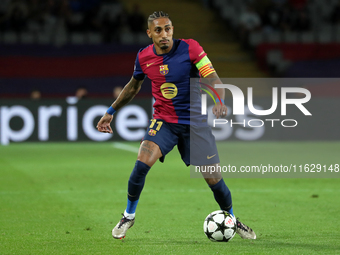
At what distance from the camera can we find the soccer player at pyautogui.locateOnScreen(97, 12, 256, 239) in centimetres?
514

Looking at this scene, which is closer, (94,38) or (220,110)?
(220,110)

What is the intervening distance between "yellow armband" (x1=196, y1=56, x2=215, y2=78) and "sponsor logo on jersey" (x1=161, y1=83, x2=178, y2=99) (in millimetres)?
325

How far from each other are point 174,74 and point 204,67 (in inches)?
12.3

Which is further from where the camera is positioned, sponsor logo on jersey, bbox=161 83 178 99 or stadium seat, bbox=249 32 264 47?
stadium seat, bbox=249 32 264 47

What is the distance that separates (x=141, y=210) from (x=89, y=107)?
9.55 metres

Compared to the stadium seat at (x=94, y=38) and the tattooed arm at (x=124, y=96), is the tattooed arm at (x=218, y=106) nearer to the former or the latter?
the tattooed arm at (x=124, y=96)

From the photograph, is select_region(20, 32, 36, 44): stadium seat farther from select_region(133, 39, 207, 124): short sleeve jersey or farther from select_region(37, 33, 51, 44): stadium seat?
select_region(133, 39, 207, 124): short sleeve jersey

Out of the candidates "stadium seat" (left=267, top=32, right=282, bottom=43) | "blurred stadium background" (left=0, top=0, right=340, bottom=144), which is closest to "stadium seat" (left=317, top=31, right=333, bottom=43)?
"blurred stadium background" (left=0, top=0, right=340, bottom=144)

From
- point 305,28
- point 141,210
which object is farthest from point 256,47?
point 141,210

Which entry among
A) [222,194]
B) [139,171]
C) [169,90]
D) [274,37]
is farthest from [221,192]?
[274,37]

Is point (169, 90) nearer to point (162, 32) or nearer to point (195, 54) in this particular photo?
point (195, 54)

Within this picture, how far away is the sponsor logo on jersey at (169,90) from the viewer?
17.2ft

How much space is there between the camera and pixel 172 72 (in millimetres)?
5199

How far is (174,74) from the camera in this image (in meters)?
5.20
